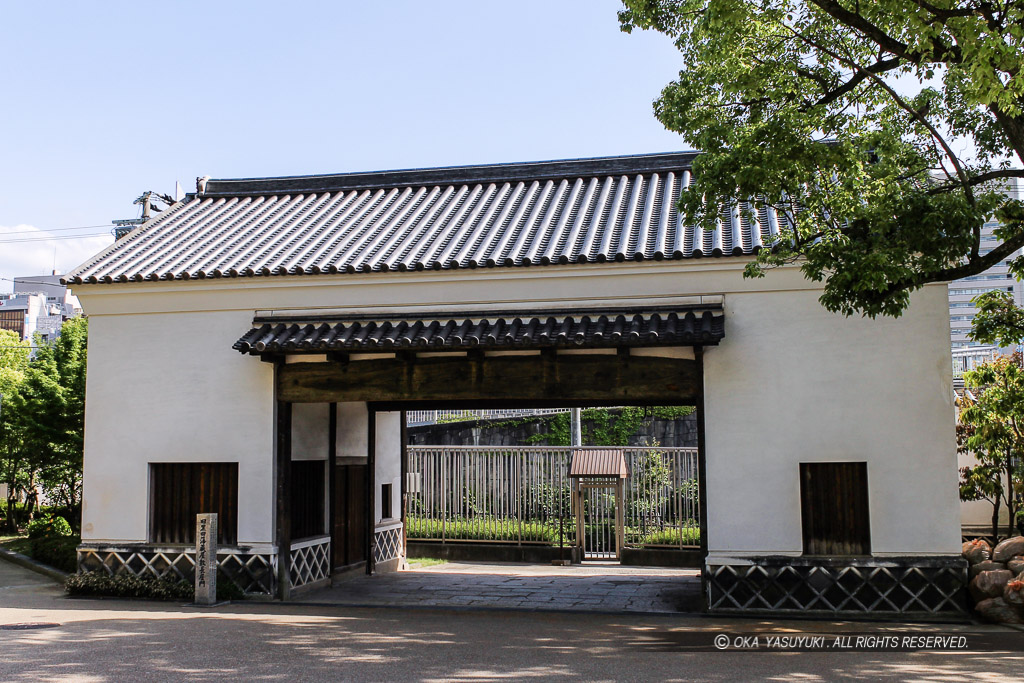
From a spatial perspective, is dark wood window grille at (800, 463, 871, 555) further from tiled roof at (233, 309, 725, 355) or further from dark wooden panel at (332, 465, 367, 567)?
dark wooden panel at (332, 465, 367, 567)

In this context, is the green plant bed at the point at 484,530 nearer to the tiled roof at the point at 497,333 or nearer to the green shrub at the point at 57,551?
the green shrub at the point at 57,551

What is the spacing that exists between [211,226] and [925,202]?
11.6 metres

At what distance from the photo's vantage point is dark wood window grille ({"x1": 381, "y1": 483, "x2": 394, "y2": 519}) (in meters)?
16.9

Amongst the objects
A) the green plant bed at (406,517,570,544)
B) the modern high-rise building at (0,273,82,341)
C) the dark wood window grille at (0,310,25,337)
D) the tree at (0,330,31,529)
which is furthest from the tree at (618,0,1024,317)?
the dark wood window grille at (0,310,25,337)

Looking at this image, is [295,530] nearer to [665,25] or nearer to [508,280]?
[508,280]

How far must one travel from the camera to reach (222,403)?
1265cm

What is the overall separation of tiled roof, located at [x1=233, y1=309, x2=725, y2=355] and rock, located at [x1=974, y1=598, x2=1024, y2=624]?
442 centimetres

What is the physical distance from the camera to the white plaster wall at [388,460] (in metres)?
16.5

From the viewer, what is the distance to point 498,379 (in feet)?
39.3

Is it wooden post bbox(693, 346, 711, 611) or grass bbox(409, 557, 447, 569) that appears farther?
grass bbox(409, 557, 447, 569)

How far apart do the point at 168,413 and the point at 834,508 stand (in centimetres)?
922

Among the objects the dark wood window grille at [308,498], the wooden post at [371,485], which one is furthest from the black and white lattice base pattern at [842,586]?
the wooden post at [371,485]

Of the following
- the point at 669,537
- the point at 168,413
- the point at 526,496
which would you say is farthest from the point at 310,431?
the point at 669,537

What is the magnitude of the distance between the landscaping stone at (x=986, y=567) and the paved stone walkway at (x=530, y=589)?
3489 millimetres
